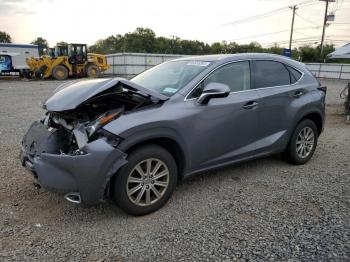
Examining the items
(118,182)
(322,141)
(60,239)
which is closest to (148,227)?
(118,182)

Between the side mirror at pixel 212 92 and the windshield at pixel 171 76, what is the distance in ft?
0.95

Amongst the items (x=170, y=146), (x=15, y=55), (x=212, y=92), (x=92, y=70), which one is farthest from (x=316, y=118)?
(x=15, y=55)

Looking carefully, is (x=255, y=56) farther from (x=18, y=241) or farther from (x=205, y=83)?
(x=18, y=241)

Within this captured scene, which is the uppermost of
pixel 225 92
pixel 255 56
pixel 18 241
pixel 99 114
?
pixel 255 56

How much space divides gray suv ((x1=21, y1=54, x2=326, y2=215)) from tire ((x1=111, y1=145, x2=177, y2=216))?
0.4 inches

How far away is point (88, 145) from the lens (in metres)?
3.02

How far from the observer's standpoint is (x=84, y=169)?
9.75 feet

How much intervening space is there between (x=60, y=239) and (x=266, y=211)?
7.09 feet

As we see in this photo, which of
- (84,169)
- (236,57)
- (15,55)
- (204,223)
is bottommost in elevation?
(204,223)

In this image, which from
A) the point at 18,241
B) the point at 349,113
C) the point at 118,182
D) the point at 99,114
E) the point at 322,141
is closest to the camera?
the point at 18,241

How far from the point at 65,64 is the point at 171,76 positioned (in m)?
21.4

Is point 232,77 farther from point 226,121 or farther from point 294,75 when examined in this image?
point 294,75

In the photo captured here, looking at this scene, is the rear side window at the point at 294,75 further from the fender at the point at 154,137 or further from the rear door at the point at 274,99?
the fender at the point at 154,137

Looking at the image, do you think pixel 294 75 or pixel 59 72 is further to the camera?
pixel 59 72
